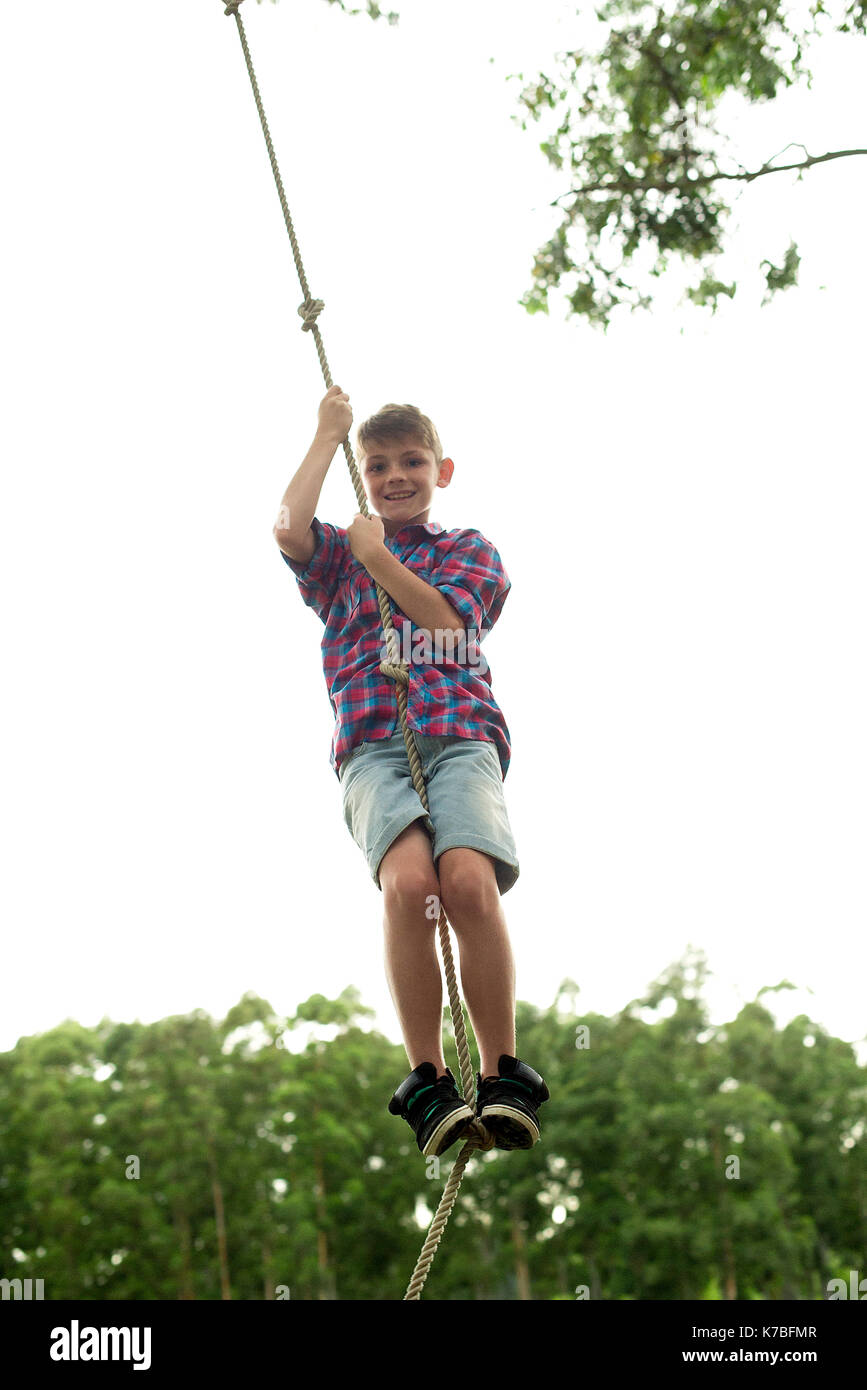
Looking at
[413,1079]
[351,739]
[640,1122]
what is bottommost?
[413,1079]

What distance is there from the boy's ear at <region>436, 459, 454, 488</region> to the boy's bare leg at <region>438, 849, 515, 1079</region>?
4.95 ft

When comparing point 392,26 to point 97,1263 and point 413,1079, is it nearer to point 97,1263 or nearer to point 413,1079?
point 413,1079

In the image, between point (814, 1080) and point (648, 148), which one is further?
point (814, 1080)

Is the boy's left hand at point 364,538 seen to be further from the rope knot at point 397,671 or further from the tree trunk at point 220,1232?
the tree trunk at point 220,1232

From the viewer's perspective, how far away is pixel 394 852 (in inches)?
155

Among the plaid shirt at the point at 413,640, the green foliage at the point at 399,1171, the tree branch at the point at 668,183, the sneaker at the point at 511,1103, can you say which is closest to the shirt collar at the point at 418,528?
the plaid shirt at the point at 413,640

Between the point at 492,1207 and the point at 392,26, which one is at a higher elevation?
the point at 392,26

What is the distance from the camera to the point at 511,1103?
3.72 m

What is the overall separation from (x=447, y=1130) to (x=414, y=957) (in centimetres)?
49

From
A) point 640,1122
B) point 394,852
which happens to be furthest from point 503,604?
point 640,1122

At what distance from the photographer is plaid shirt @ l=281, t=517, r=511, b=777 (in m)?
4.25

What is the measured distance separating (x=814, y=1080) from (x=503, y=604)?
30.2m
